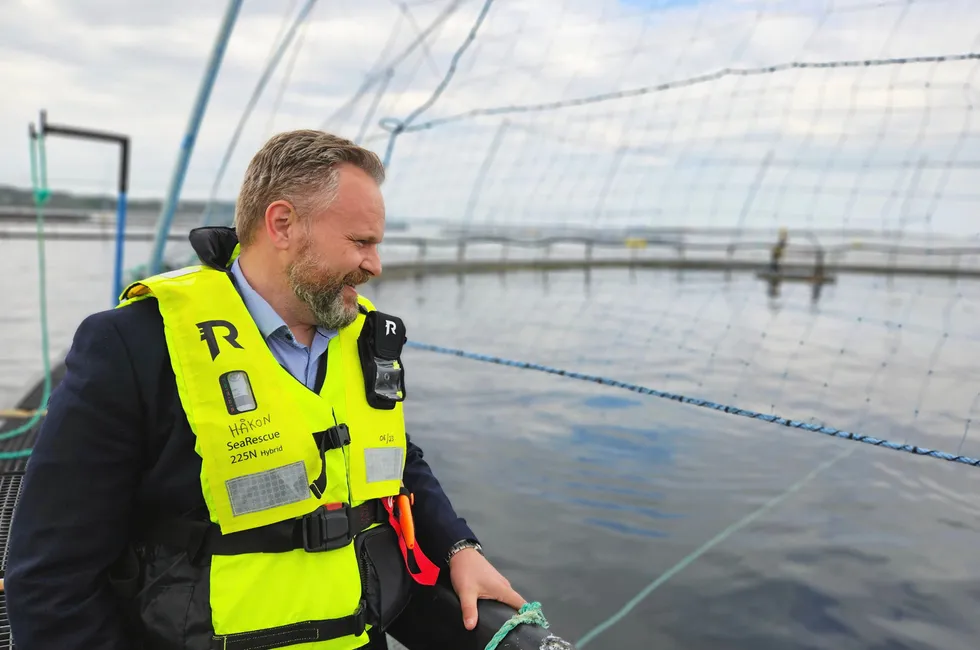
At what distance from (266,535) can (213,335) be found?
0.45m

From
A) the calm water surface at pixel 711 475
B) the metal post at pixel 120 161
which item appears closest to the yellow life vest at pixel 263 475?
the calm water surface at pixel 711 475

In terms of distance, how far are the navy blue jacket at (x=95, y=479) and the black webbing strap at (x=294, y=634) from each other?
0.24 meters

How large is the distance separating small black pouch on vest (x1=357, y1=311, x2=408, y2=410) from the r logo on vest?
0.35 m

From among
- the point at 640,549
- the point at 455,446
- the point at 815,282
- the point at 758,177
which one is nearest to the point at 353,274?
the point at 640,549

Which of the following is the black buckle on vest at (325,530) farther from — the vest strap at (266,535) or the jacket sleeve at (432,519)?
the jacket sleeve at (432,519)

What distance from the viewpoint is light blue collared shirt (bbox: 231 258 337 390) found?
168cm

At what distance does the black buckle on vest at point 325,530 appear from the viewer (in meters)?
1.57

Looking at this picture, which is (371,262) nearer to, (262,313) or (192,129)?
(262,313)

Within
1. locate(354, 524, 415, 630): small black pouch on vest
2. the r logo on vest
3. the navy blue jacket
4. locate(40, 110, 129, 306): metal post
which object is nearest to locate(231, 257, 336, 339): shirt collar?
the r logo on vest

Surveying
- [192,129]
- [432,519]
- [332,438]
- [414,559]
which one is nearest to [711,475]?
[432,519]

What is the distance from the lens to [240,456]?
151 centimetres

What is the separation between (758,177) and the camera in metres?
8.62

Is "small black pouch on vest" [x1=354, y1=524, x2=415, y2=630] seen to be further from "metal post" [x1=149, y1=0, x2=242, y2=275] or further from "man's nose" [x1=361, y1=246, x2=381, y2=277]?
"metal post" [x1=149, y1=0, x2=242, y2=275]

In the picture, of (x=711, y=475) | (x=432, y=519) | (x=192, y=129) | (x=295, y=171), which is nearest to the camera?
(x=295, y=171)
